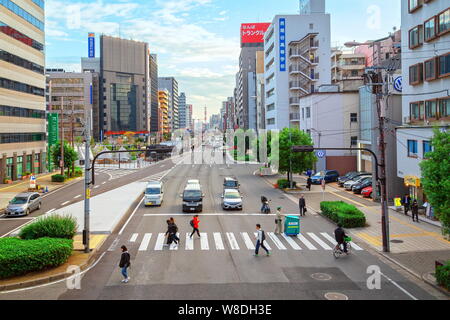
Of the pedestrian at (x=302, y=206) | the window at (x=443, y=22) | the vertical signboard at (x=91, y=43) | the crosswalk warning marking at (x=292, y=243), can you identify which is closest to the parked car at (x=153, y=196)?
the pedestrian at (x=302, y=206)

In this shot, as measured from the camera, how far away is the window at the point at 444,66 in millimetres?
26098

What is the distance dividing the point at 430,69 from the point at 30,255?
28187 millimetres

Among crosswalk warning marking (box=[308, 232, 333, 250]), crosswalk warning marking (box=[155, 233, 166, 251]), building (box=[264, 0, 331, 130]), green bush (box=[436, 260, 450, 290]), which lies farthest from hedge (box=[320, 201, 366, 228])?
building (box=[264, 0, 331, 130])

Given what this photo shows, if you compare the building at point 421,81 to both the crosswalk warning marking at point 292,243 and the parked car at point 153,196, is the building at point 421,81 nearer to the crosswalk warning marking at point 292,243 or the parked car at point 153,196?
the crosswalk warning marking at point 292,243

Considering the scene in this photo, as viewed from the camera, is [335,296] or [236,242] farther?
[236,242]

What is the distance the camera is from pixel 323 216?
30.6 metres

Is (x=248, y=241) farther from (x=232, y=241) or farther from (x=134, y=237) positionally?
(x=134, y=237)

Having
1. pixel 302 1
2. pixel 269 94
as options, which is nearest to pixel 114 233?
pixel 269 94

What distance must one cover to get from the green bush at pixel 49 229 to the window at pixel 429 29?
2705 centimetres

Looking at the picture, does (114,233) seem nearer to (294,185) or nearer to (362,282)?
(362,282)

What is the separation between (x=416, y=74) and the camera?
98.5ft

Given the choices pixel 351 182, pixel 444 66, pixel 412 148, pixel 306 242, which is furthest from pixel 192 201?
pixel 351 182

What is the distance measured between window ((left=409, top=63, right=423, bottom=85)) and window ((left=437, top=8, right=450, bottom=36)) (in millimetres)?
3261

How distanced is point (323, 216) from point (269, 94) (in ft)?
209
